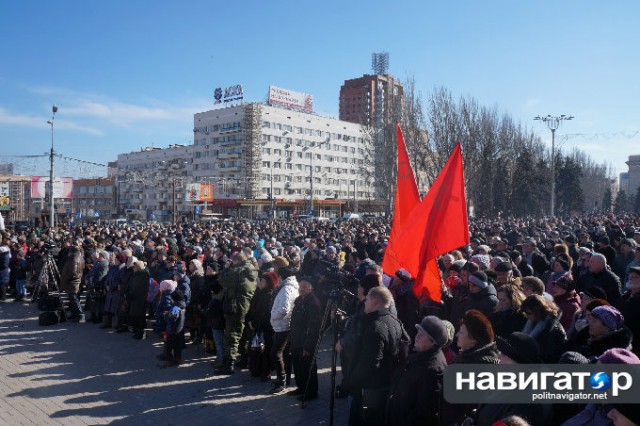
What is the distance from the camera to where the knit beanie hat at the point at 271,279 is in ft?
24.0

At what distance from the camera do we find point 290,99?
85.1 meters

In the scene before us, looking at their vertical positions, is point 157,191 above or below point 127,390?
above

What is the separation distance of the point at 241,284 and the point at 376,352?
344cm

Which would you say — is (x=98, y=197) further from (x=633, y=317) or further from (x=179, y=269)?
(x=633, y=317)

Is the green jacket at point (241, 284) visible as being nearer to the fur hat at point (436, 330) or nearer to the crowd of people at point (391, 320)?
the crowd of people at point (391, 320)

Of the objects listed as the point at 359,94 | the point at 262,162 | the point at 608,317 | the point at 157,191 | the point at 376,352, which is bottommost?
the point at 376,352

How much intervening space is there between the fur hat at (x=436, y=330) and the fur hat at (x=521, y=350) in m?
0.61

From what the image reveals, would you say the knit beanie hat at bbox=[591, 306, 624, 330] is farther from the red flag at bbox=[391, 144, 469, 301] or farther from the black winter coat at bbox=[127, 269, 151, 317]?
the black winter coat at bbox=[127, 269, 151, 317]

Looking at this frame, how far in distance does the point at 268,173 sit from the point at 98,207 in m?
36.3

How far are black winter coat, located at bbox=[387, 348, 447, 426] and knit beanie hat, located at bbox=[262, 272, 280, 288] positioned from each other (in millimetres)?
3612

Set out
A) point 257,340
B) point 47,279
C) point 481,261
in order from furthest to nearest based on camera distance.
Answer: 1. point 47,279
2. point 481,261
3. point 257,340

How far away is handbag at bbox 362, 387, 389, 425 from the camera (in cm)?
457

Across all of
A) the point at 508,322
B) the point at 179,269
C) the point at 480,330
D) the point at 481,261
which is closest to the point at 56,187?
the point at 179,269

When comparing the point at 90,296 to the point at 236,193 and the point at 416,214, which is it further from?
the point at 236,193
